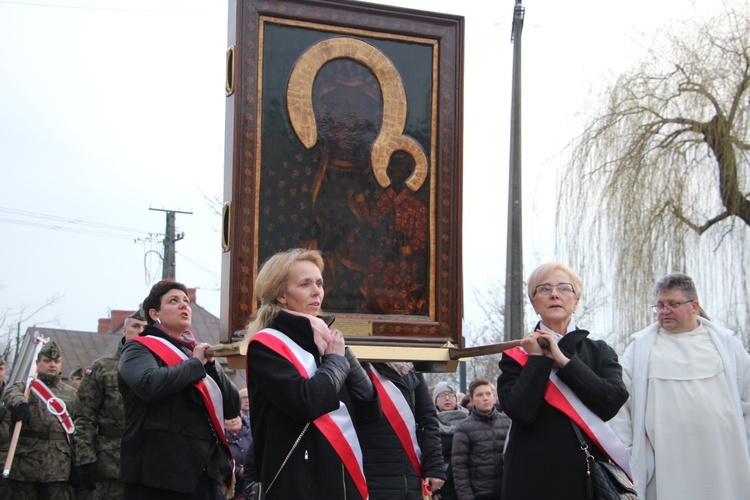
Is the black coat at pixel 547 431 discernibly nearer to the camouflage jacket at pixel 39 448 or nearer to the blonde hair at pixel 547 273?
the blonde hair at pixel 547 273

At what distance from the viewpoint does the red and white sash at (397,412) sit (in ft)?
20.7

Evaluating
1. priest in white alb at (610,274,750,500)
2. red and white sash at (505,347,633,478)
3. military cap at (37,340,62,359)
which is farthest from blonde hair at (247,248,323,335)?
military cap at (37,340,62,359)

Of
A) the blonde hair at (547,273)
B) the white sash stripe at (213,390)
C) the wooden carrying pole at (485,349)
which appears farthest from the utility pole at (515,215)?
the blonde hair at (547,273)

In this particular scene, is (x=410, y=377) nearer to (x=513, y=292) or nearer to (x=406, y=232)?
(x=406, y=232)

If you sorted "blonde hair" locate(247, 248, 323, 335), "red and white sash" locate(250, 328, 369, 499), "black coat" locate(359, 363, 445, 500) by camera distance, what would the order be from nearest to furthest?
"red and white sash" locate(250, 328, 369, 499) < "blonde hair" locate(247, 248, 323, 335) < "black coat" locate(359, 363, 445, 500)

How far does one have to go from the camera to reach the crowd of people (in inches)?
177

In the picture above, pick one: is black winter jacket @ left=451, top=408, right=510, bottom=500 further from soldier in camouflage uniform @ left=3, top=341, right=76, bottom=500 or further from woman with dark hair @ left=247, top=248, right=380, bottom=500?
woman with dark hair @ left=247, top=248, right=380, bottom=500

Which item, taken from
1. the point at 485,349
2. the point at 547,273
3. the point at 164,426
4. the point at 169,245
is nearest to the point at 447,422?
the point at 164,426

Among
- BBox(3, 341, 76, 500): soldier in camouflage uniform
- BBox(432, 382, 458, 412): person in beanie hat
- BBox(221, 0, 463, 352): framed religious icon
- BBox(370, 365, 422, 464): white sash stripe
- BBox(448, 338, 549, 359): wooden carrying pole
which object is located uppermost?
BBox(221, 0, 463, 352): framed religious icon

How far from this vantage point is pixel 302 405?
434 cm

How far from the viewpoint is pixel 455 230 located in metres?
6.25

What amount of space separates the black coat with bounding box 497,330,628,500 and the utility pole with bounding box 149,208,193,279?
109ft

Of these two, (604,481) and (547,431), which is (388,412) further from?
(604,481)

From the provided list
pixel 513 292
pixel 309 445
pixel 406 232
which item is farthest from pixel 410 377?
pixel 513 292
